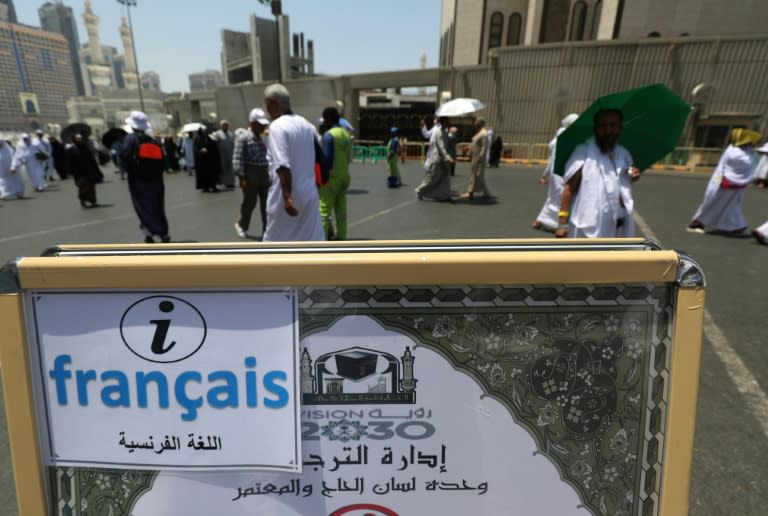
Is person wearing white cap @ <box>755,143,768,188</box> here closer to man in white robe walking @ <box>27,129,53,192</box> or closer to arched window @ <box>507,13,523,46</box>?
man in white robe walking @ <box>27,129,53,192</box>

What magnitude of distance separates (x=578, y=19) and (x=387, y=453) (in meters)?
34.3

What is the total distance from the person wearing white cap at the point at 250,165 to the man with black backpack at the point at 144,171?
4.23ft

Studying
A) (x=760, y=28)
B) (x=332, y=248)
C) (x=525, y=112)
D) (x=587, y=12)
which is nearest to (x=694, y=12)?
(x=760, y=28)

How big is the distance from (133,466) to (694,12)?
3309cm

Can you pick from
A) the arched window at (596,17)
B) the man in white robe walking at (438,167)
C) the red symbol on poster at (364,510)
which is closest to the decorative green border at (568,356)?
the red symbol on poster at (364,510)

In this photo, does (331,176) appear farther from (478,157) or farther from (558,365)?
(478,157)

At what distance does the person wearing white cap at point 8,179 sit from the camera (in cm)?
1085

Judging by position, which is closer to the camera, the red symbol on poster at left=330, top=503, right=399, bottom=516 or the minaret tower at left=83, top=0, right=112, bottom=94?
the red symbol on poster at left=330, top=503, right=399, bottom=516

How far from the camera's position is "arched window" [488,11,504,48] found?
31547 mm

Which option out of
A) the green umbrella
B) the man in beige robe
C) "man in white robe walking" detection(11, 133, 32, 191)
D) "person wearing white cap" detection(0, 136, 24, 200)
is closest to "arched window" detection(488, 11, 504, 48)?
the man in beige robe

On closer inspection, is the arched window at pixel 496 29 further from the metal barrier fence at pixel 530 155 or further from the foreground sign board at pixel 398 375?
the foreground sign board at pixel 398 375

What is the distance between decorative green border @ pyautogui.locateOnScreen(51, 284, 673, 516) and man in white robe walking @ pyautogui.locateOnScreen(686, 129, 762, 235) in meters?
7.42

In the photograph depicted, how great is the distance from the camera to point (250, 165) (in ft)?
21.4

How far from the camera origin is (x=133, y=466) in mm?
1125
